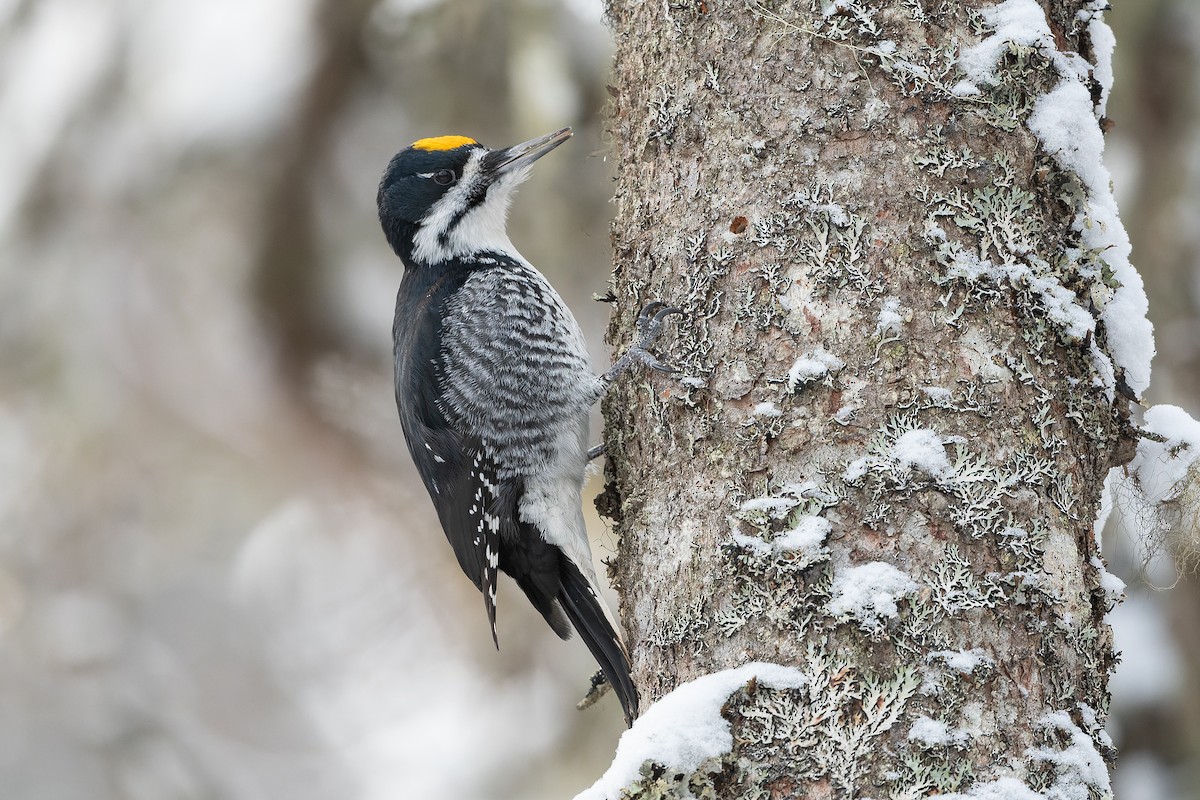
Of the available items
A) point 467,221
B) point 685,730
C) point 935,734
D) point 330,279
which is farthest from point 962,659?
point 330,279

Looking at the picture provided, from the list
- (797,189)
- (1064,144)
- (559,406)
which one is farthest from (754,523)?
(559,406)

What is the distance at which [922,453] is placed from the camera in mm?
1853

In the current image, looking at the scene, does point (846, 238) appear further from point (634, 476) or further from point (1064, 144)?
point (634, 476)

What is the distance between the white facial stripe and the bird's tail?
1042mm

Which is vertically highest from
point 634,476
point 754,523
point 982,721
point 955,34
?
point 955,34

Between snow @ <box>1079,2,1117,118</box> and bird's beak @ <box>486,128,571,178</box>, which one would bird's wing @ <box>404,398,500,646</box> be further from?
snow @ <box>1079,2,1117,118</box>

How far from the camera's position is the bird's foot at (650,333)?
2264mm

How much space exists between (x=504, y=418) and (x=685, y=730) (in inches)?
59.1

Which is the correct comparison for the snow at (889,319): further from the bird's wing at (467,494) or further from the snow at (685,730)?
the bird's wing at (467,494)

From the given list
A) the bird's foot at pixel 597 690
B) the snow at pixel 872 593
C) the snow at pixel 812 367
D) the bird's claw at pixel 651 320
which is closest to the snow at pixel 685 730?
the snow at pixel 872 593

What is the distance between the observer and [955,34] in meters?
2.04

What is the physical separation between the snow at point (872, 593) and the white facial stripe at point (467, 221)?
191cm

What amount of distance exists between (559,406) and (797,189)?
1188 millimetres

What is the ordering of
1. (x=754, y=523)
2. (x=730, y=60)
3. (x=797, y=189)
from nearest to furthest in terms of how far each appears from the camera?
1. (x=754, y=523)
2. (x=797, y=189)
3. (x=730, y=60)
